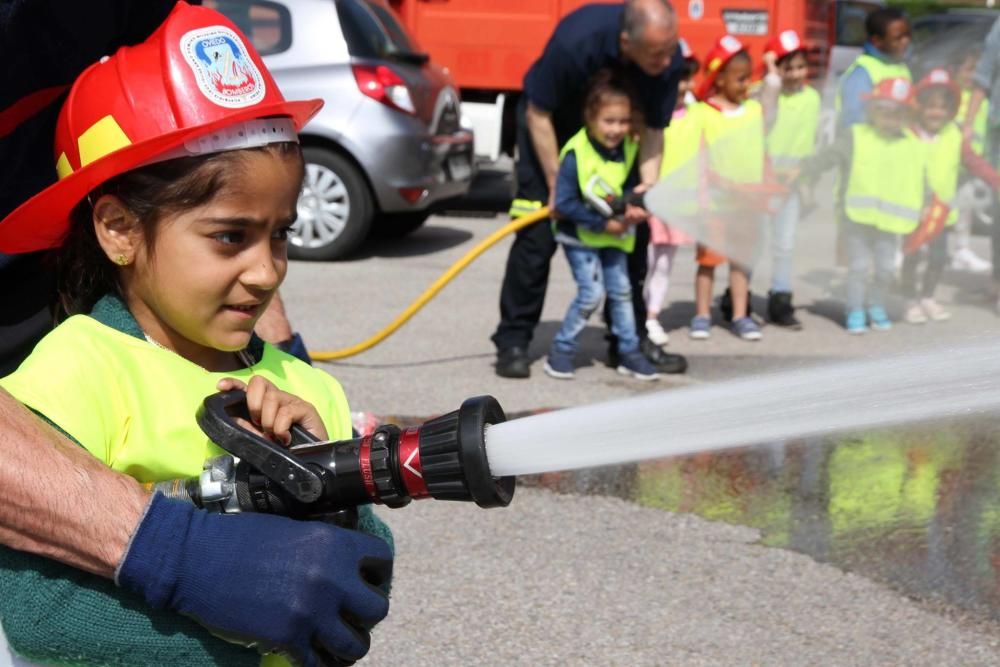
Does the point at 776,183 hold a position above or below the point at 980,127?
below

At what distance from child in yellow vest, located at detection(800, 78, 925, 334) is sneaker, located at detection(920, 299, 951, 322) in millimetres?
382

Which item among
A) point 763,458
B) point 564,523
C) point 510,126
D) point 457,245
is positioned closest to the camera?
point 564,523

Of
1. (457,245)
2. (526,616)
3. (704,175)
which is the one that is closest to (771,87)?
(704,175)

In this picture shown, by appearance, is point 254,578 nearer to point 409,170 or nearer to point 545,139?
point 545,139

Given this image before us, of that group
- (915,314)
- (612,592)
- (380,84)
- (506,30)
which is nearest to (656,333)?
(915,314)

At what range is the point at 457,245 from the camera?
10727 mm

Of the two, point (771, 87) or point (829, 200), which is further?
point (771, 87)

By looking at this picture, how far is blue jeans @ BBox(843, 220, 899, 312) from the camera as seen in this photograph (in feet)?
21.8

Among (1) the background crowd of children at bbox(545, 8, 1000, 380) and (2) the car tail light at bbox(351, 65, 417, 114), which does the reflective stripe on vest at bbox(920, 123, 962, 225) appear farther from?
(2) the car tail light at bbox(351, 65, 417, 114)

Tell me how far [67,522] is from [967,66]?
240 inches

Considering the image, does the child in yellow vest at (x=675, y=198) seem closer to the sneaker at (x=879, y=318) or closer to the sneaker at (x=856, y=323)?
the sneaker at (x=856, y=323)

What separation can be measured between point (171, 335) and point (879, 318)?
6.58 m

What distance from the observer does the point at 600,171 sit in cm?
616

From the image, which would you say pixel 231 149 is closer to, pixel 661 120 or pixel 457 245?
pixel 661 120
